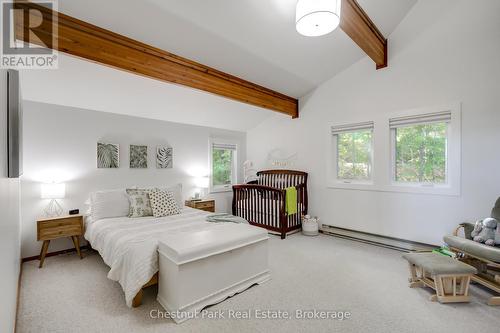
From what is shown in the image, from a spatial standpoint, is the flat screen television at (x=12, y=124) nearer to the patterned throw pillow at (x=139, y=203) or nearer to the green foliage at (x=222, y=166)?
the patterned throw pillow at (x=139, y=203)

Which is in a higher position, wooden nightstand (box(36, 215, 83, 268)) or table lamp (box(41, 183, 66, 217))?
table lamp (box(41, 183, 66, 217))

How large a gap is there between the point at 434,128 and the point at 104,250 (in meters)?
4.31

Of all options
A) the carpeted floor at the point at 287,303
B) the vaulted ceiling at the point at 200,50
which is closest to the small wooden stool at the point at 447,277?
the carpeted floor at the point at 287,303

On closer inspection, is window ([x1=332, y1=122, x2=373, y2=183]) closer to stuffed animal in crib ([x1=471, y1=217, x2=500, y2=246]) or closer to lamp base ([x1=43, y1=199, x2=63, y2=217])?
stuffed animal in crib ([x1=471, y1=217, x2=500, y2=246])

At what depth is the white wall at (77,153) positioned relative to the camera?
2934 millimetres

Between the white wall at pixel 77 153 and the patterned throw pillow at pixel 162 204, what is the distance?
80 cm

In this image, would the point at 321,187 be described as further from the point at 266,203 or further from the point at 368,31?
the point at 368,31

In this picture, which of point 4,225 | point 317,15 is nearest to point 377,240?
point 317,15

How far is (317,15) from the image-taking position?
185cm

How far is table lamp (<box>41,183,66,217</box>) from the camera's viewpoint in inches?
115

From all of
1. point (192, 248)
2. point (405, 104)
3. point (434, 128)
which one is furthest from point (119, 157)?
point (434, 128)

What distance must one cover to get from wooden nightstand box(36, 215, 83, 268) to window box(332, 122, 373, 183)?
12.9 ft

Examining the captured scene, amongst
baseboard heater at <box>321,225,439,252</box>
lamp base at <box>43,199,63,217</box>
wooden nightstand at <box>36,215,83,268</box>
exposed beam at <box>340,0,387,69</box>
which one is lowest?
baseboard heater at <box>321,225,439,252</box>

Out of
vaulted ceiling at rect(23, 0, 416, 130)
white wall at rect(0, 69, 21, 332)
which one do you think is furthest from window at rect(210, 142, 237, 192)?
white wall at rect(0, 69, 21, 332)
